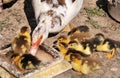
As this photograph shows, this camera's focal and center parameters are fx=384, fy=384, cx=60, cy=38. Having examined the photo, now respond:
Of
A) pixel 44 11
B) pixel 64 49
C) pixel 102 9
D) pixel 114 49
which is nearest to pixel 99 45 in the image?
pixel 114 49

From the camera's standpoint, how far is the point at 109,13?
5930 mm

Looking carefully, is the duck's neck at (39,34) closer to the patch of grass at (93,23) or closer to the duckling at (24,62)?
the duckling at (24,62)

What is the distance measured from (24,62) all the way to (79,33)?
49.4 inches

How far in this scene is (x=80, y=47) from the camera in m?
4.74

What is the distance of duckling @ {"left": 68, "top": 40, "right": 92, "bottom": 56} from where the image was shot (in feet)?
15.5

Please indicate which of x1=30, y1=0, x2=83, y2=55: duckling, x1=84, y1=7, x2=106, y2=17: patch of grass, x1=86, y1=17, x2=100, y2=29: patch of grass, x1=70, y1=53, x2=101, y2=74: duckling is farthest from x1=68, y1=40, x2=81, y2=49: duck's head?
x1=84, y1=7, x2=106, y2=17: patch of grass

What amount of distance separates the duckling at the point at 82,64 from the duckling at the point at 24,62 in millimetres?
613

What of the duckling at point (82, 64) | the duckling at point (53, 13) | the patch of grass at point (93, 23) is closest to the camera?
the duckling at point (82, 64)

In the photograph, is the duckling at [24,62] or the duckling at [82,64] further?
the duckling at [82,64]

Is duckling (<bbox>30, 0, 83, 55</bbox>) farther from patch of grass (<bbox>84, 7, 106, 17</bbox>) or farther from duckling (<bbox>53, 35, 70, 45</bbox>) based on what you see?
patch of grass (<bbox>84, 7, 106, 17</bbox>)

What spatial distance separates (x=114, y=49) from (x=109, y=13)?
1.13m

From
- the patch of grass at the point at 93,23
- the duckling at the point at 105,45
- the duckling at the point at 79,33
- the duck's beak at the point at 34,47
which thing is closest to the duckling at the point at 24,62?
the duck's beak at the point at 34,47

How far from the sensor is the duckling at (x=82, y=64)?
451cm

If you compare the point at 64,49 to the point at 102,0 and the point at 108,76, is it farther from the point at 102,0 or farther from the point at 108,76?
the point at 102,0
